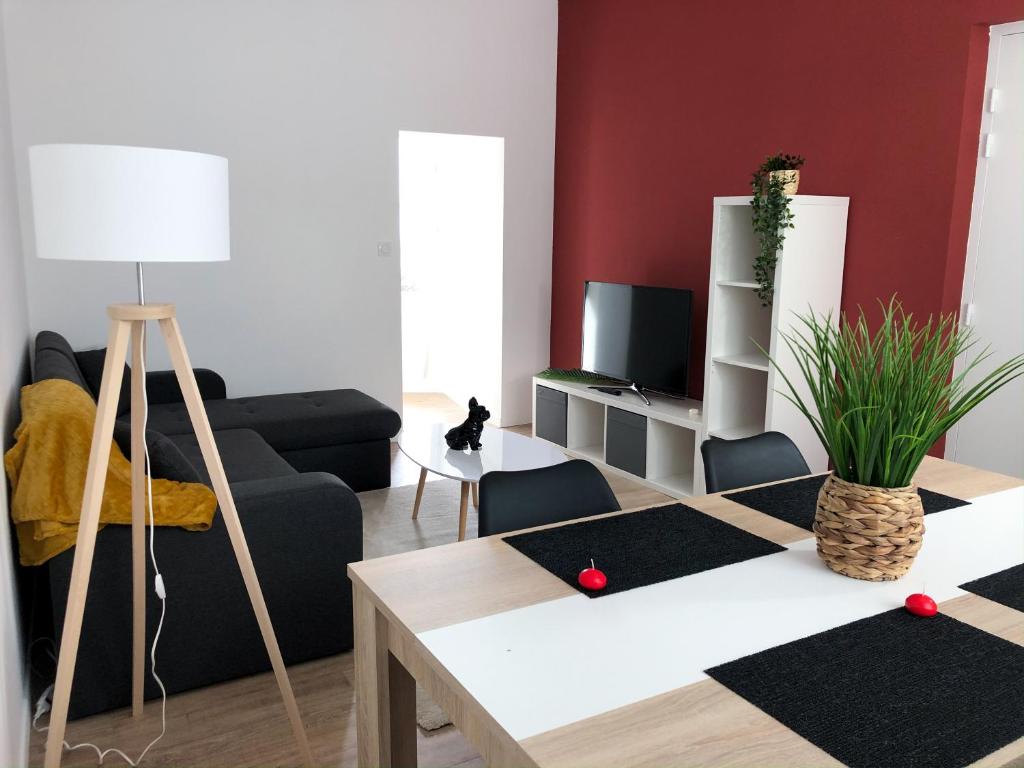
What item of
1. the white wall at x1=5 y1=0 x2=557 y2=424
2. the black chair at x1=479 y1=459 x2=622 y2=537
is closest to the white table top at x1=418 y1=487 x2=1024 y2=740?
the black chair at x1=479 y1=459 x2=622 y2=537

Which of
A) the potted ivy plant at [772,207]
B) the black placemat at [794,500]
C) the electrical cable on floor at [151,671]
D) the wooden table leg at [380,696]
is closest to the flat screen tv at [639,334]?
the potted ivy plant at [772,207]

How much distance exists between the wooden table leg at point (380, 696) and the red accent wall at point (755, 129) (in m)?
3.09

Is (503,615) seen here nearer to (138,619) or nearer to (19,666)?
(138,619)

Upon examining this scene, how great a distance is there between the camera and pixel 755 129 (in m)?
4.59

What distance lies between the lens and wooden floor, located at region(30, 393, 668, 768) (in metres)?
2.35

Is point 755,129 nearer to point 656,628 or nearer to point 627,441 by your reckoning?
point 627,441

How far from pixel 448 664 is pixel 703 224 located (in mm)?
4037

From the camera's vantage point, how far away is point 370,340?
19.0 feet

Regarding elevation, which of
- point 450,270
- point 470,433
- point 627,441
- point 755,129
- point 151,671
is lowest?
point 151,671

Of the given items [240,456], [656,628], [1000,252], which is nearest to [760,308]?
[1000,252]

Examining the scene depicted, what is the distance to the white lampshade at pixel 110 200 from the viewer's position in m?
1.84

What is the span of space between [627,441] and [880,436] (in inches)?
131

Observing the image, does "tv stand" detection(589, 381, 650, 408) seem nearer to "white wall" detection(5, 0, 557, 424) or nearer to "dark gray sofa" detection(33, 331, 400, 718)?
"white wall" detection(5, 0, 557, 424)

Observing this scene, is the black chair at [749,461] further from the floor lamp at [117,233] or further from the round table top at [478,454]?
the floor lamp at [117,233]
